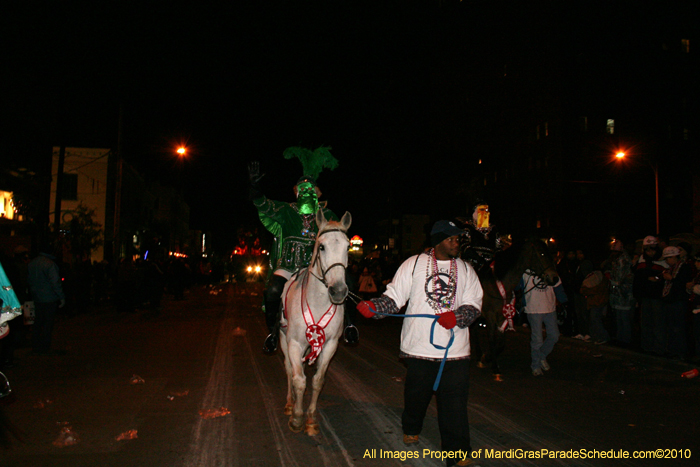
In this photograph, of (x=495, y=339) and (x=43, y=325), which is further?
(x=43, y=325)

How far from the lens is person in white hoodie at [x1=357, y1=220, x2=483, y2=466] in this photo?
188 inches

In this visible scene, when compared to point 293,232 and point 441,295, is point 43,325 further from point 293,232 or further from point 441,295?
point 441,295

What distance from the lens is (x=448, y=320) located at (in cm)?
468

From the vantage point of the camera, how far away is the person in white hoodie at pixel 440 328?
4.77 meters

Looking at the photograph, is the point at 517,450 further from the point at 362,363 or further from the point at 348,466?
the point at 362,363

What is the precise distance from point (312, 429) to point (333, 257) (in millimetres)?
1765

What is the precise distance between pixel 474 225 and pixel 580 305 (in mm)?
4333

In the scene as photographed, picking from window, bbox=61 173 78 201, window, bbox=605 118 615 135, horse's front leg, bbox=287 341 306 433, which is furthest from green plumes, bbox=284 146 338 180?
window, bbox=605 118 615 135

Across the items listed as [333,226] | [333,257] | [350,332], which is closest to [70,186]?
[350,332]

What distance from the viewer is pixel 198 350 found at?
11.8 m

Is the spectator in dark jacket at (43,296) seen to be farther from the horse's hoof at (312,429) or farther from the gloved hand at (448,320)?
the gloved hand at (448,320)

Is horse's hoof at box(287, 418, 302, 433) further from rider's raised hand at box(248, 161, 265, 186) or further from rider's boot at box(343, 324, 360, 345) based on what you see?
rider's raised hand at box(248, 161, 265, 186)

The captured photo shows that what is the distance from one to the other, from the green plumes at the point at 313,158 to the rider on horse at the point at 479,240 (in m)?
2.94

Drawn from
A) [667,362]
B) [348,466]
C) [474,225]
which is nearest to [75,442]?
[348,466]
